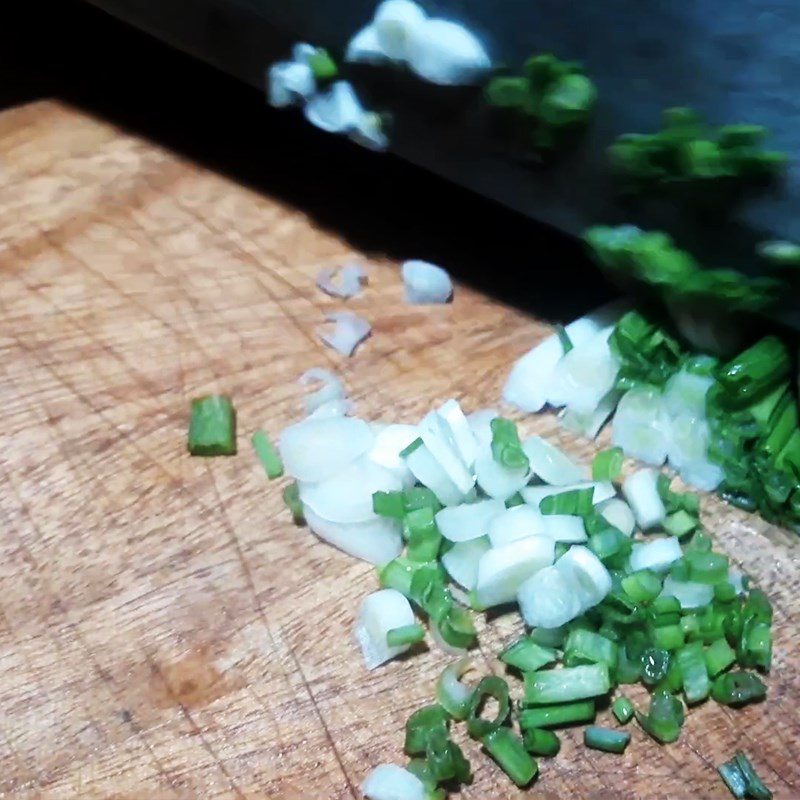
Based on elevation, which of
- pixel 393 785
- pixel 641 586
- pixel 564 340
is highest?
A: pixel 564 340

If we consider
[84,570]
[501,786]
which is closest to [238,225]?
[84,570]

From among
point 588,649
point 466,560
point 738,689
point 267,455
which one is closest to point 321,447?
point 267,455

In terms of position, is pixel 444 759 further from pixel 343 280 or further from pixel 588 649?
pixel 343 280

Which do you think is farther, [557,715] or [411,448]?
[411,448]

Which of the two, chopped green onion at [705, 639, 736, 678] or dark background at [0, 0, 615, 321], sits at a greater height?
dark background at [0, 0, 615, 321]

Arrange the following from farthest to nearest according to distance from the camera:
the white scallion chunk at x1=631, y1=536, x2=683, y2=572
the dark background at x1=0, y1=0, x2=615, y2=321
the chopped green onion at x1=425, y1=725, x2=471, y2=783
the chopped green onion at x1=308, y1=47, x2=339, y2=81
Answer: the dark background at x1=0, y1=0, x2=615, y2=321, the chopped green onion at x1=308, y1=47, x2=339, y2=81, the white scallion chunk at x1=631, y1=536, x2=683, y2=572, the chopped green onion at x1=425, y1=725, x2=471, y2=783

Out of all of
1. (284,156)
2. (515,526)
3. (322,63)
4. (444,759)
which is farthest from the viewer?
(284,156)

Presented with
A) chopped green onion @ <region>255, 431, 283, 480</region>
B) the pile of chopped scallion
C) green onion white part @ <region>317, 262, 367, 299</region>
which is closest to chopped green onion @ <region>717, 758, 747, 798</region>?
the pile of chopped scallion

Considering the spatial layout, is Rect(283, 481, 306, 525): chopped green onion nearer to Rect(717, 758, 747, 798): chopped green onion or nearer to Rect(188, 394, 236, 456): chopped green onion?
Rect(188, 394, 236, 456): chopped green onion
